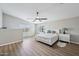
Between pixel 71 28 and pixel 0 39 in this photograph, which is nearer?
pixel 71 28

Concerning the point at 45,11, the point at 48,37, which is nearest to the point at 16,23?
the point at 45,11

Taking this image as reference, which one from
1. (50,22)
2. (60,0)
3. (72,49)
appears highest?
(60,0)

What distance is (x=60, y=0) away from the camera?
1255 millimetres

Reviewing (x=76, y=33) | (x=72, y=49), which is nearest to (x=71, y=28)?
(x=76, y=33)

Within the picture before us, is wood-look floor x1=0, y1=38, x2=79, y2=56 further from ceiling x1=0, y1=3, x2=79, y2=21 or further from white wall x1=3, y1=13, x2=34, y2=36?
ceiling x1=0, y1=3, x2=79, y2=21

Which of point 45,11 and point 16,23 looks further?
point 16,23

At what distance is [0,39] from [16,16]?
211 cm

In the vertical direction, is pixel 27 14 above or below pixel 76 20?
above

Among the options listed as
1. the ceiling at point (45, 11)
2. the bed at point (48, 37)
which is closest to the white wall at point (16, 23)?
the ceiling at point (45, 11)

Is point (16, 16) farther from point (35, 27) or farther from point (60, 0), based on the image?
point (60, 0)

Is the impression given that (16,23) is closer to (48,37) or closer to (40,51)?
(40,51)

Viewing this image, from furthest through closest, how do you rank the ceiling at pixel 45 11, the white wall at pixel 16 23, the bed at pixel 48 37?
the bed at pixel 48 37
the white wall at pixel 16 23
the ceiling at pixel 45 11

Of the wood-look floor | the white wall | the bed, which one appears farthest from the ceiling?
the wood-look floor

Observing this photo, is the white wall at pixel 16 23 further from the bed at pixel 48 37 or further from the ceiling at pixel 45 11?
the bed at pixel 48 37
